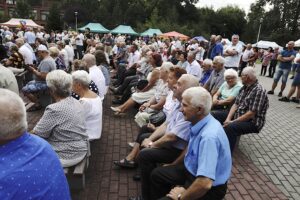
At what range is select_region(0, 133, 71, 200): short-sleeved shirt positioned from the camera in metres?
1.75

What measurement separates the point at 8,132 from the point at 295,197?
361 cm

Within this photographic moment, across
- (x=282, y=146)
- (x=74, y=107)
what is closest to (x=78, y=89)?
(x=74, y=107)

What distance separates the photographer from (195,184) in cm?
242

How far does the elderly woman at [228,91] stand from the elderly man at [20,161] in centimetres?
396

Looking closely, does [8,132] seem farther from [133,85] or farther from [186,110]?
[133,85]

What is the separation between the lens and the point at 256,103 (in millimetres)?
4523

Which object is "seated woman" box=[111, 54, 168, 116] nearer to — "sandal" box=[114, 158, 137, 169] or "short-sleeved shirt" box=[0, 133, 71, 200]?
"sandal" box=[114, 158, 137, 169]

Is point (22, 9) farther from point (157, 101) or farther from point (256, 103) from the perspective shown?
point (256, 103)

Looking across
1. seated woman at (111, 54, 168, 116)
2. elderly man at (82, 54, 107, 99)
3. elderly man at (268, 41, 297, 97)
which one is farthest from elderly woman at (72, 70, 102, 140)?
elderly man at (268, 41, 297, 97)

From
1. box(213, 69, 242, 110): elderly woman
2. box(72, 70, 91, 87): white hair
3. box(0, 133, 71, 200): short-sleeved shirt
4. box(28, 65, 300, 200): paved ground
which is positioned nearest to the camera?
box(0, 133, 71, 200): short-sleeved shirt

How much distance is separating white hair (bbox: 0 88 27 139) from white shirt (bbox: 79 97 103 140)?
221cm

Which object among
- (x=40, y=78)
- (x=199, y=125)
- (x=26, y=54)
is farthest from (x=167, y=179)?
(x=26, y=54)

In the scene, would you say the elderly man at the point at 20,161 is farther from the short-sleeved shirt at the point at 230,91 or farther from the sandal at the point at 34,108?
the sandal at the point at 34,108

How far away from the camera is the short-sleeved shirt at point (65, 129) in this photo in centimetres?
312
